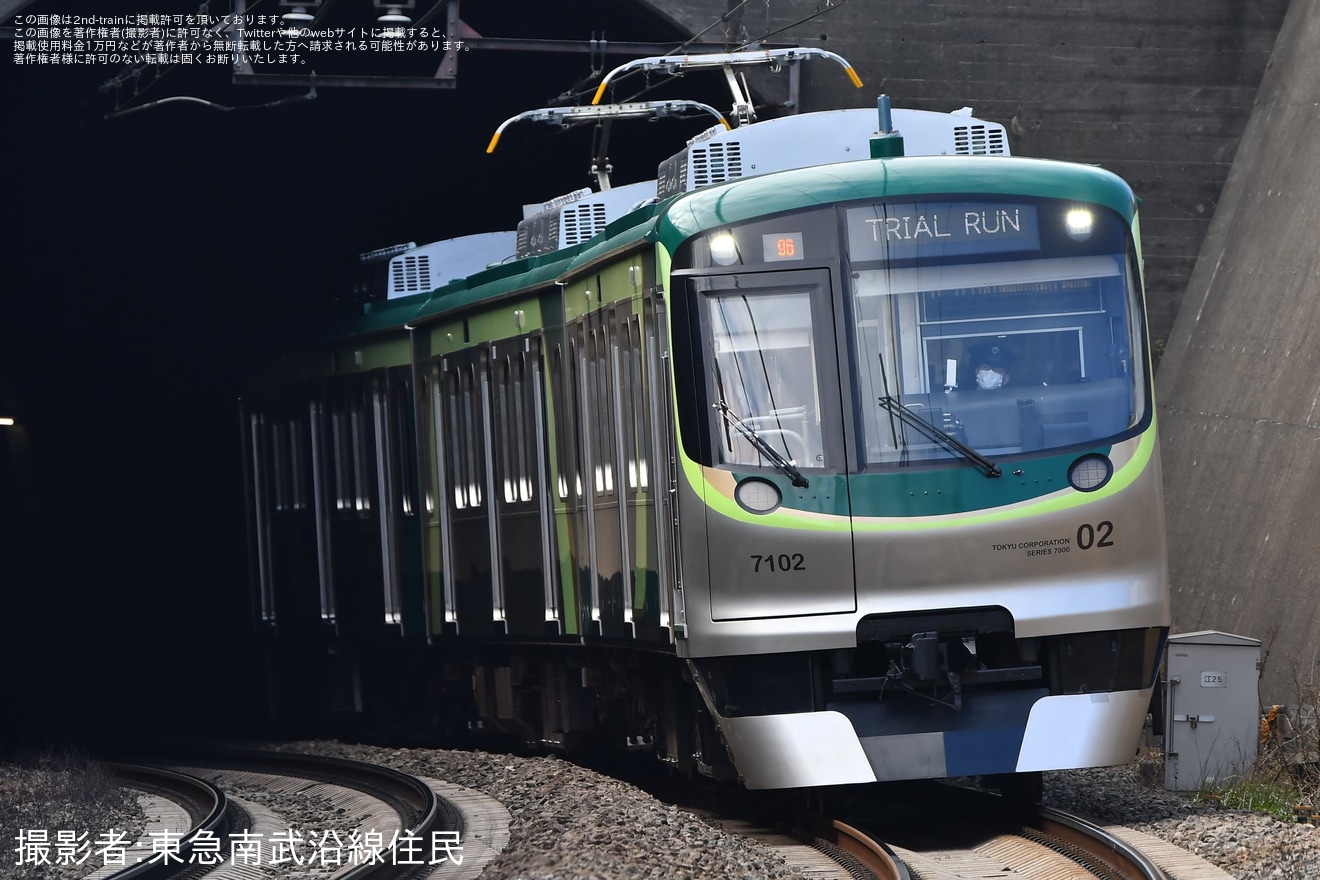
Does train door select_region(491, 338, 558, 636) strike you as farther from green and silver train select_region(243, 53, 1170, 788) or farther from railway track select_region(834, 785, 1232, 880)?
railway track select_region(834, 785, 1232, 880)

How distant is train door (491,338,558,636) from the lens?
45.1ft

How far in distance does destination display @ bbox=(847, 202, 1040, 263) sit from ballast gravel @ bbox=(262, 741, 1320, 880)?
289cm

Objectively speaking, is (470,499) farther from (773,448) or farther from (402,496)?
(773,448)

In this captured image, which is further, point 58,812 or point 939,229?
point 58,812

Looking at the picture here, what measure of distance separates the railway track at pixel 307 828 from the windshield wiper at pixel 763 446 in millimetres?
2381

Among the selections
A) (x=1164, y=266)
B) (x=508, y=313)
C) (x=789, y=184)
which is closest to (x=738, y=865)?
(x=789, y=184)

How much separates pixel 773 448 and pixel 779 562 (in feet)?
1.83

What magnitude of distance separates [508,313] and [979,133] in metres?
3.64

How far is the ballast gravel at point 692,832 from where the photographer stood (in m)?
9.02

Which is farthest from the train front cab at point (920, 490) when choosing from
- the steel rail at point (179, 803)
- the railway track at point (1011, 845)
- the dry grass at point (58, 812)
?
the dry grass at point (58, 812)

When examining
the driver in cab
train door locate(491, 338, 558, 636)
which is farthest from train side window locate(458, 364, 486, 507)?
the driver in cab

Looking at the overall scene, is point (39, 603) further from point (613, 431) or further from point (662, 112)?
point (613, 431)

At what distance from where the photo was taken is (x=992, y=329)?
1041 centimetres

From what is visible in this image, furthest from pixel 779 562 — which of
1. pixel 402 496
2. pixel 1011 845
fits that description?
pixel 402 496
